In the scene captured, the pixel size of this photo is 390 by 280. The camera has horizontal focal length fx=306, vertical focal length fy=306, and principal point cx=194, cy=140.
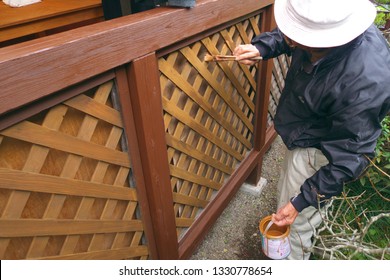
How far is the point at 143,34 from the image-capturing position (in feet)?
4.16

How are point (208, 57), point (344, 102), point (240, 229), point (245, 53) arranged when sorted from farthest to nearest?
point (240, 229)
point (245, 53)
point (208, 57)
point (344, 102)

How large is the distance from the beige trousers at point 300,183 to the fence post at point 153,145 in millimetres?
862

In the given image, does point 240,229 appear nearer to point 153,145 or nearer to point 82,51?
point 153,145

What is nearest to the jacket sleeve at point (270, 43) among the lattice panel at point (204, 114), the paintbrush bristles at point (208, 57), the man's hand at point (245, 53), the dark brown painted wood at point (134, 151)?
the man's hand at point (245, 53)

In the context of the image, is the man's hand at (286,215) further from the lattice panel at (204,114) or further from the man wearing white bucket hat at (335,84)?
the lattice panel at (204,114)

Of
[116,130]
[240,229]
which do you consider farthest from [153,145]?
[240,229]

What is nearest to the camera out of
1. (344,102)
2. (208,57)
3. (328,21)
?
(328,21)

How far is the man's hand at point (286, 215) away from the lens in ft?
6.02

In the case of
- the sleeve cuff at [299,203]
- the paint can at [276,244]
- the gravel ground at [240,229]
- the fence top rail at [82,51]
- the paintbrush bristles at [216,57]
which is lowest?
the gravel ground at [240,229]

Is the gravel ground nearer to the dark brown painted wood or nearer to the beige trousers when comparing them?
the beige trousers

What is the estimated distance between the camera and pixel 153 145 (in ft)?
5.06

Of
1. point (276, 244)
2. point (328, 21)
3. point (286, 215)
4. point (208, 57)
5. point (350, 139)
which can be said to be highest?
point (328, 21)

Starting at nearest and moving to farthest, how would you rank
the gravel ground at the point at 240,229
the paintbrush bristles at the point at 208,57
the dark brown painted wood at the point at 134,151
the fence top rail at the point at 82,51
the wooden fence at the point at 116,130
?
the fence top rail at the point at 82,51 < the wooden fence at the point at 116,130 < the dark brown painted wood at the point at 134,151 < the paintbrush bristles at the point at 208,57 < the gravel ground at the point at 240,229

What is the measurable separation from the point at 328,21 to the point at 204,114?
3.28ft
